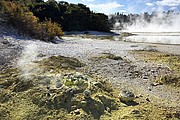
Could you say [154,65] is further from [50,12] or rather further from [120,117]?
[50,12]

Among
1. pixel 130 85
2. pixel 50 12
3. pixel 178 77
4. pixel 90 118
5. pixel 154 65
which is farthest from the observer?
pixel 50 12

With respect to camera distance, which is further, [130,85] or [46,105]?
[130,85]

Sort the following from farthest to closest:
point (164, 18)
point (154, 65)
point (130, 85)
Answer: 1. point (164, 18)
2. point (154, 65)
3. point (130, 85)

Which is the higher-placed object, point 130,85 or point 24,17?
point 24,17

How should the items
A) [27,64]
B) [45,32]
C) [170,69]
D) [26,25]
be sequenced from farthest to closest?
[45,32] → [26,25] → [170,69] → [27,64]

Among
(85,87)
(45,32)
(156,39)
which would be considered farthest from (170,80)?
(156,39)

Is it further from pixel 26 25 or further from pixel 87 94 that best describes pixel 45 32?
pixel 87 94

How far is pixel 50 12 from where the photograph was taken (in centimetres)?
5400

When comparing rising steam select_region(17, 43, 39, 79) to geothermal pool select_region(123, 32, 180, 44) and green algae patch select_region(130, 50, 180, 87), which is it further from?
geothermal pool select_region(123, 32, 180, 44)

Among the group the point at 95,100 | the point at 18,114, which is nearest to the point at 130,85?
the point at 95,100

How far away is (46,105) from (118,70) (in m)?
5.94

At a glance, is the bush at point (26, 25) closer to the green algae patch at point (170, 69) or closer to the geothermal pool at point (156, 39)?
the green algae patch at point (170, 69)

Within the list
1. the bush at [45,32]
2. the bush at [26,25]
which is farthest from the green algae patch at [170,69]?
the bush at [26,25]

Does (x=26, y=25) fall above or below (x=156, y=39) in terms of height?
above
